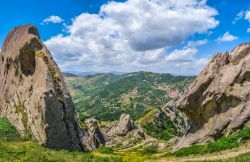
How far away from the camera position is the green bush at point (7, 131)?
197ft

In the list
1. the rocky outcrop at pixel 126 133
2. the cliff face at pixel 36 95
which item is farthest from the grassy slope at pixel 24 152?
the rocky outcrop at pixel 126 133

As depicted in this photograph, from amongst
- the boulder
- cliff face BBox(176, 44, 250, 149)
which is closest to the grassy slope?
cliff face BBox(176, 44, 250, 149)

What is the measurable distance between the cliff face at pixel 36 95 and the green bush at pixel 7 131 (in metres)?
1.02

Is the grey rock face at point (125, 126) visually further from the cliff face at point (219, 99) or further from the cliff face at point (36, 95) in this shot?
the cliff face at point (36, 95)

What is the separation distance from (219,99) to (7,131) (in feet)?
137

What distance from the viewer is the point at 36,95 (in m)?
62.6

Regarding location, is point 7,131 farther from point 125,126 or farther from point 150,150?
point 125,126

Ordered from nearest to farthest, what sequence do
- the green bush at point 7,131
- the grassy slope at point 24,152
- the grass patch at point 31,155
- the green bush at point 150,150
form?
the grass patch at point 31,155 < the grassy slope at point 24,152 < the green bush at point 7,131 < the green bush at point 150,150

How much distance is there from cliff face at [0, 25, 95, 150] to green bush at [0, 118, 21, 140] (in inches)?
40.3

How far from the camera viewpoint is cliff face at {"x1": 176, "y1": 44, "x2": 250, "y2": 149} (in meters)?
68.5

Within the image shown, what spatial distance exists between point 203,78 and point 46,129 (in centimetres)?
3790

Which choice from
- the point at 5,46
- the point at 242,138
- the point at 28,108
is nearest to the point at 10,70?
the point at 5,46

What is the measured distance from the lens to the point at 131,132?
18338 cm

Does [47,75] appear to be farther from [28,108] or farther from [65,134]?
[65,134]
